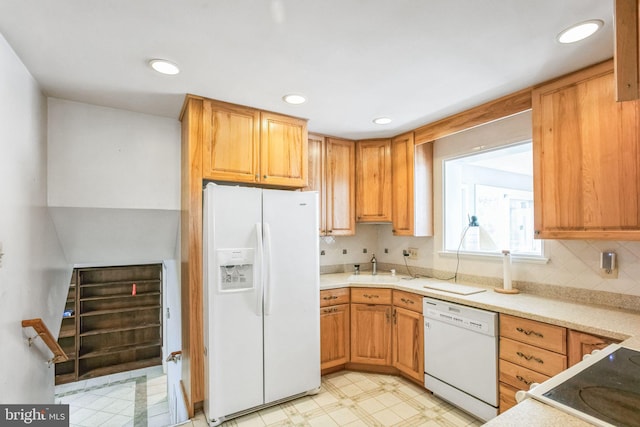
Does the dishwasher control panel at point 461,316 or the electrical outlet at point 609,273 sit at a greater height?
the electrical outlet at point 609,273

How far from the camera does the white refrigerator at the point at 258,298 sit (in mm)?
2242

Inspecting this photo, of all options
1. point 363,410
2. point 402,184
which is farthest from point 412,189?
point 363,410

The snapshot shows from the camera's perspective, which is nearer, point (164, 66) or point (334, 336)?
point (164, 66)

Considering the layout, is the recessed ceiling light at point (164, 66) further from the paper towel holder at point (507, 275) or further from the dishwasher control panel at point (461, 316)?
the paper towel holder at point (507, 275)

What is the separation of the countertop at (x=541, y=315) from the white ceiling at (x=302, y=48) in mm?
1520

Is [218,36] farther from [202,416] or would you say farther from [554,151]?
[202,416]

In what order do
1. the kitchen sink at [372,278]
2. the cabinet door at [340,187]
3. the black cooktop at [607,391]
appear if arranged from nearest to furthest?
1. the black cooktop at [607,391]
2. the kitchen sink at [372,278]
3. the cabinet door at [340,187]

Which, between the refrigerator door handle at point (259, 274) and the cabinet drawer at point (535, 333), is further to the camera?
the refrigerator door handle at point (259, 274)

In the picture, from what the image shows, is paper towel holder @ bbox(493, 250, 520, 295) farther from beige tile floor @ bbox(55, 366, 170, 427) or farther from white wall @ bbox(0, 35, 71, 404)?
beige tile floor @ bbox(55, 366, 170, 427)

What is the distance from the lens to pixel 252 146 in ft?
8.54

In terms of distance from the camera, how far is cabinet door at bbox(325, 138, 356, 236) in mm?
3396

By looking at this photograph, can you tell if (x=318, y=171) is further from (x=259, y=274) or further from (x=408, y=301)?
(x=408, y=301)

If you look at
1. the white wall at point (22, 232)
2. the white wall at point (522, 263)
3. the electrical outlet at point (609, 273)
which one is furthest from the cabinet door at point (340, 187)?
the white wall at point (22, 232)

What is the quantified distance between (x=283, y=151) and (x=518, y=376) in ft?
7.85
